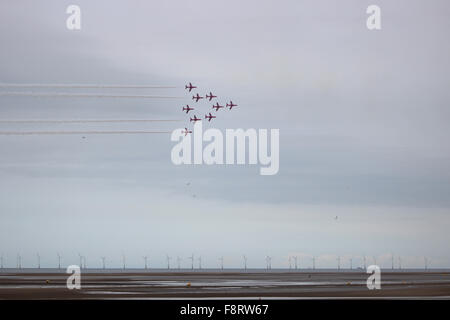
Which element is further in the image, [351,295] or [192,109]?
[192,109]
